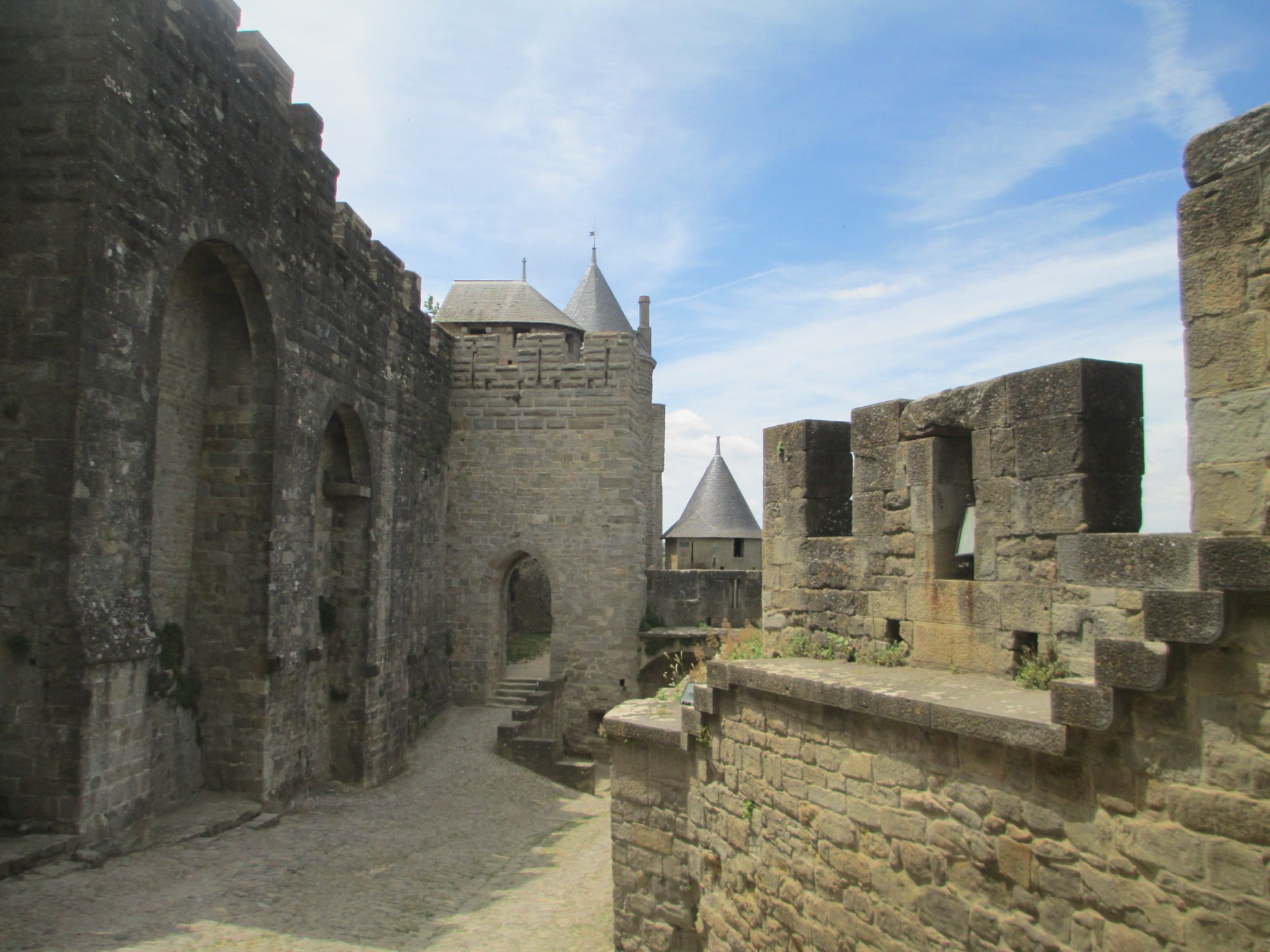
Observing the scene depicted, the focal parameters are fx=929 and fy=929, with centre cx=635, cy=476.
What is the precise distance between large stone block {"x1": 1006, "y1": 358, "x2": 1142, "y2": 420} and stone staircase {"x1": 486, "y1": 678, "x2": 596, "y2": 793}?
9889 mm

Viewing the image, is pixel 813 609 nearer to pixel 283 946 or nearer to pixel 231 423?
pixel 283 946

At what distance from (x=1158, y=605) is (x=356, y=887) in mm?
6810

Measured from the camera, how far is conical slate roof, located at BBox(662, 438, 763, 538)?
74.3 ft

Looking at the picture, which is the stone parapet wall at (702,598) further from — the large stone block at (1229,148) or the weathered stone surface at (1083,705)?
the large stone block at (1229,148)

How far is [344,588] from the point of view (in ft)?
37.4

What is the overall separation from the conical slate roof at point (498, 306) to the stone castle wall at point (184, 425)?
3.58 m

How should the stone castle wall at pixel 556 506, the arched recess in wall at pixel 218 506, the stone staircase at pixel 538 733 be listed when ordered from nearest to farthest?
the arched recess in wall at pixel 218 506 < the stone staircase at pixel 538 733 < the stone castle wall at pixel 556 506

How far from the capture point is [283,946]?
6148mm

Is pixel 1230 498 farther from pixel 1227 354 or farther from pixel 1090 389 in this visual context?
pixel 1090 389

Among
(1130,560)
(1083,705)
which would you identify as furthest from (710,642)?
(1083,705)

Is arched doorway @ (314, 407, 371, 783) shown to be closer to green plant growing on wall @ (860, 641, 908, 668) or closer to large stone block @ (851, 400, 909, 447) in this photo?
large stone block @ (851, 400, 909, 447)

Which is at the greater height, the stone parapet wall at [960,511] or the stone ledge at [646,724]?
the stone parapet wall at [960,511]

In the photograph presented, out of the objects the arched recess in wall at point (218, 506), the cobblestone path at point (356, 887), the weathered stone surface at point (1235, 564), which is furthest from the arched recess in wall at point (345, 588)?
the weathered stone surface at point (1235, 564)

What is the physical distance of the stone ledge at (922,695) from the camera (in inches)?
136
